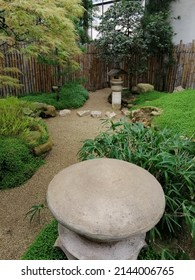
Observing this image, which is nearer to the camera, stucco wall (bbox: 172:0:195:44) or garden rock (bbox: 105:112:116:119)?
garden rock (bbox: 105:112:116:119)

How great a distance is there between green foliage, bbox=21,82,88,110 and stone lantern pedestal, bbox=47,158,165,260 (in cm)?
499

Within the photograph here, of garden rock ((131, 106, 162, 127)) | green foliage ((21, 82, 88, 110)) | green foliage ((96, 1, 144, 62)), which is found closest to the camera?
garden rock ((131, 106, 162, 127))

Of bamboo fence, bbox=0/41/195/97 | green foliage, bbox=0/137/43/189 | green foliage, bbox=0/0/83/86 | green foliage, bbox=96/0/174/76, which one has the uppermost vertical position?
green foliage, bbox=96/0/174/76

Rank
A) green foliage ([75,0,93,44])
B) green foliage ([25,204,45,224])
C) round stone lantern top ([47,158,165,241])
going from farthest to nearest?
1. green foliage ([75,0,93,44])
2. green foliage ([25,204,45,224])
3. round stone lantern top ([47,158,165,241])

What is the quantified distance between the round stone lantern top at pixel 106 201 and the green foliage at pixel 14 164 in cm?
167

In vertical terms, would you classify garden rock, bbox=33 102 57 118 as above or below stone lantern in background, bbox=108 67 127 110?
below

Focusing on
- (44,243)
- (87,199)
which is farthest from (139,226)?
(44,243)

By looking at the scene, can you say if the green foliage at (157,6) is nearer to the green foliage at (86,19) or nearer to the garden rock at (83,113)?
the green foliage at (86,19)

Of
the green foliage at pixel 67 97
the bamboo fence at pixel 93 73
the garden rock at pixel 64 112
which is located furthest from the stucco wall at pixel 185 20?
the garden rock at pixel 64 112

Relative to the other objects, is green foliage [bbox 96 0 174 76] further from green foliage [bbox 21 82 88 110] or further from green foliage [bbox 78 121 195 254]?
green foliage [bbox 78 121 195 254]

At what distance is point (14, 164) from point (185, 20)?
760cm

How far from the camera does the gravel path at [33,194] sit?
226 cm

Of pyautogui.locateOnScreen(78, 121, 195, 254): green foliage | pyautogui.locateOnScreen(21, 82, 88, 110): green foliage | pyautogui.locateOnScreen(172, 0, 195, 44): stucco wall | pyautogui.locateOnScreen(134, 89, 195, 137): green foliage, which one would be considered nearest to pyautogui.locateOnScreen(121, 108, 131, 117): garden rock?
pyautogui.locateOnScreen(134, 89, 195, 137): green foliage

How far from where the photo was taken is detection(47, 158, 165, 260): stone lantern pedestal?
137cm
